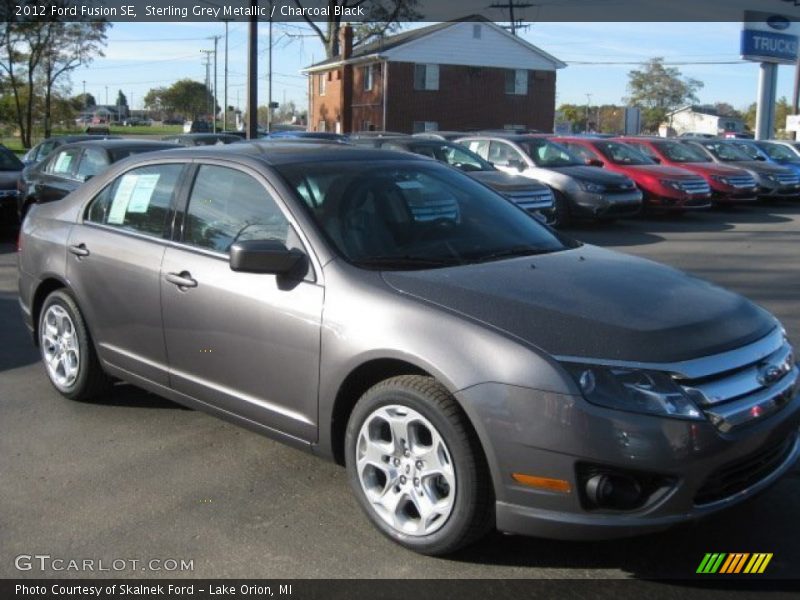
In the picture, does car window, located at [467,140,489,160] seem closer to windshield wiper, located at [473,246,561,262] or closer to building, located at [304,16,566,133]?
windshield wiper, located at [473,246,561,262]

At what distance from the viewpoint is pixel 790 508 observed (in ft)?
12.8

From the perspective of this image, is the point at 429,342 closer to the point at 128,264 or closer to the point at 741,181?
the point at 128,264

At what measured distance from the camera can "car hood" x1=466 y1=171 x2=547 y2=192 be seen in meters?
13.6

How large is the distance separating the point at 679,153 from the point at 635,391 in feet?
59.1

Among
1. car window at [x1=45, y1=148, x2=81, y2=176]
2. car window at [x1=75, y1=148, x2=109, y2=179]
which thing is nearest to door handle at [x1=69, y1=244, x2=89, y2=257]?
car window at [x1=75, y1=148, x2=109, y2=179]

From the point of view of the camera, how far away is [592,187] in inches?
597

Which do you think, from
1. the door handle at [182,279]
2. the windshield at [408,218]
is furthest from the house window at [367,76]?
the door handle at [182,279]

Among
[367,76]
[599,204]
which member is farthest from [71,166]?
[367,76]

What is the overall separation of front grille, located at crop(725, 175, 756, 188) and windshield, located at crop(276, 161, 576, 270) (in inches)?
589

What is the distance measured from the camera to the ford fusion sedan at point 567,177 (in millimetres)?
15102

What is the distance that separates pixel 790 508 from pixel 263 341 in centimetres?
250

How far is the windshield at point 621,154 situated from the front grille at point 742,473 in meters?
14.8

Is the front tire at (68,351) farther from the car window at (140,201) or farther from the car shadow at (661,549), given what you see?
the car shadow at (661,549)

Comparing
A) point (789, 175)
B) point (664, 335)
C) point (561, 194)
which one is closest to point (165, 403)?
point (664, 335)
